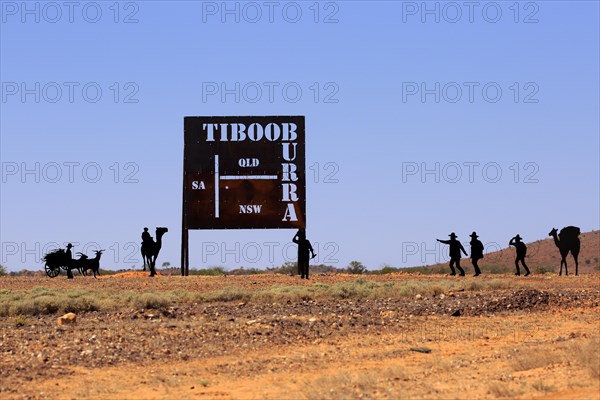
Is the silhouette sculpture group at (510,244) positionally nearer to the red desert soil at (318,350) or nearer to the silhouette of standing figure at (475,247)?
the silhouette of standing figure at (475,247)

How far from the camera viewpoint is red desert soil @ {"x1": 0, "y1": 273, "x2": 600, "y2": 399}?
16609 mm

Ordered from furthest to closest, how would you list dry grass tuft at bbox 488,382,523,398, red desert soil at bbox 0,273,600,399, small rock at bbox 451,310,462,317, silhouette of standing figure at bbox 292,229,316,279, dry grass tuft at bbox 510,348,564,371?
silhouette of standing figure at bbox 292,229,316,279, small rock at bbox 451,310,462,317, dry grass tuft at bbox 510,348,564,371, red desert soil at bbox 0,273,600,399, dry grass tuft at bbox 488,382,523,398

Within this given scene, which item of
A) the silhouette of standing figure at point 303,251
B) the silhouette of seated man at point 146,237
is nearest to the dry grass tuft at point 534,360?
the silhouette of standing figure at point 303,251

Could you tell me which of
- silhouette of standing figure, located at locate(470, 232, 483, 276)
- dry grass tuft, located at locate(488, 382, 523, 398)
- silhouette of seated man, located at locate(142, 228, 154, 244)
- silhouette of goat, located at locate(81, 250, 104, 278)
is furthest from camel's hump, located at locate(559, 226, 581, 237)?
dry grass tuft, located at locate(488, 382, 523, 398)

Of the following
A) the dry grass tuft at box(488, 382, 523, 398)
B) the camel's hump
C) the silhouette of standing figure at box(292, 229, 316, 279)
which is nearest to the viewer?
the dry grass tuft at box(488, 382, 523, 398)

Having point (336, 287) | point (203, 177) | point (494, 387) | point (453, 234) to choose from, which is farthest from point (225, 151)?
point (494, 387)

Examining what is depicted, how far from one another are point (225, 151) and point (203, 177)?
1494 millimetres

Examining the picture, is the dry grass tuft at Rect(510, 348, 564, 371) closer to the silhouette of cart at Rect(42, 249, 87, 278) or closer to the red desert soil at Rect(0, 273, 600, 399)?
the red desert soil at Rect(0, 273, 600, 399)

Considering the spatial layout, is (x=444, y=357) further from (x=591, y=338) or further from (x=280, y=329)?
(x=280, y=329)

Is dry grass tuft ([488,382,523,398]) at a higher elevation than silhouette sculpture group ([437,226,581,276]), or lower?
lower

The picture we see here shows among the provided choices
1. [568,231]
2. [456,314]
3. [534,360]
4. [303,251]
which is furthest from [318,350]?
[568,231]

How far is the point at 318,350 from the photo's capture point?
20.8m

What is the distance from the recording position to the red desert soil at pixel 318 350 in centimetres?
1661

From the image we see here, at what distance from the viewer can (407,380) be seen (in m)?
17.1
